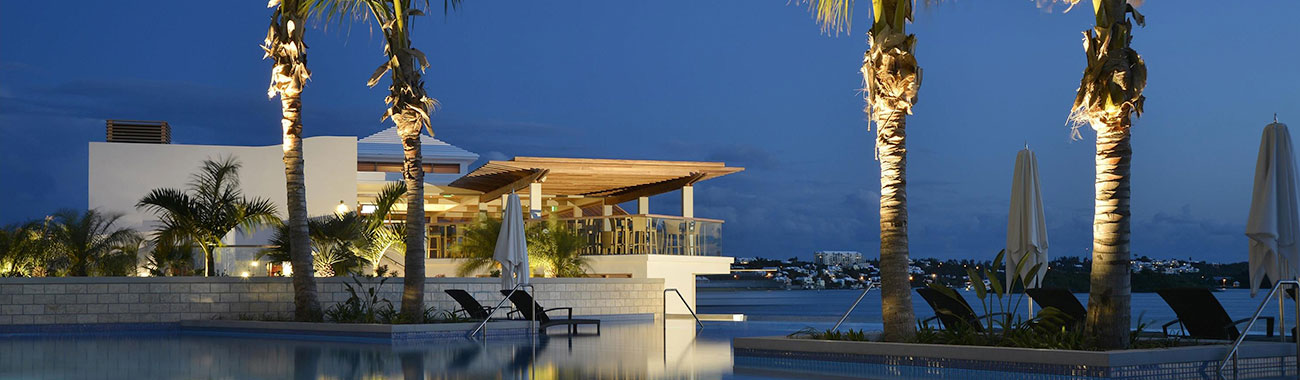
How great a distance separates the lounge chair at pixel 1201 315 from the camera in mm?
10117

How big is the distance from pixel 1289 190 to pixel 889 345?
366 cm

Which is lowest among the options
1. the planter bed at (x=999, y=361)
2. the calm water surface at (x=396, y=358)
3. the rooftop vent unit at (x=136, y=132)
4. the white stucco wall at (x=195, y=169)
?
the calm water surface at (x=396, y=358)

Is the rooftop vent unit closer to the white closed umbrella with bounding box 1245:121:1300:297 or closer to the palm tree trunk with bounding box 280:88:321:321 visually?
the palm tree trunk with bounding box 280:88:321:321

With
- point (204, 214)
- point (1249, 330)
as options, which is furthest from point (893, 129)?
point (204, 214)

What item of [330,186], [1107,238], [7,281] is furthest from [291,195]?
[330,186]

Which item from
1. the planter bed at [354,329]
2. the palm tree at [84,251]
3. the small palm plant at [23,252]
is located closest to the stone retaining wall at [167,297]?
the planter bed at [354,329]

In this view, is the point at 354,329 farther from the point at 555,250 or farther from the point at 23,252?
the point at 23,252

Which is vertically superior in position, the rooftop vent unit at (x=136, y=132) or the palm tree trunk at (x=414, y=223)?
the rooftop vent unit at (x=136, y=132)

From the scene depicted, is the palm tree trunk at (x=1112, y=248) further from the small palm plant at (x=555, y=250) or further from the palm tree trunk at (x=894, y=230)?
the small palm plant at (x=555, y=250)

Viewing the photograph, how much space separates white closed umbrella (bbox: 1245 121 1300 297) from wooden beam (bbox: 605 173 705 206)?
15.1 metres

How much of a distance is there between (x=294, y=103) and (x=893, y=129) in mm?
8990

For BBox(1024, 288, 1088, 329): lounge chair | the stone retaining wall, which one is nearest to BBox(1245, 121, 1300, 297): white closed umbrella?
BBox(1024, 288, 1088, 329): lounge chair

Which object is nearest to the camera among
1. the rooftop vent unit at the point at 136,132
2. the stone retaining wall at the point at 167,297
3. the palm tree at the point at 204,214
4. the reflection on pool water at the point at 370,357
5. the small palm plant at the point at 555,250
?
the reflection on pool water at the point at 370,357

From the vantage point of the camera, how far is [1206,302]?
33.2 feet
